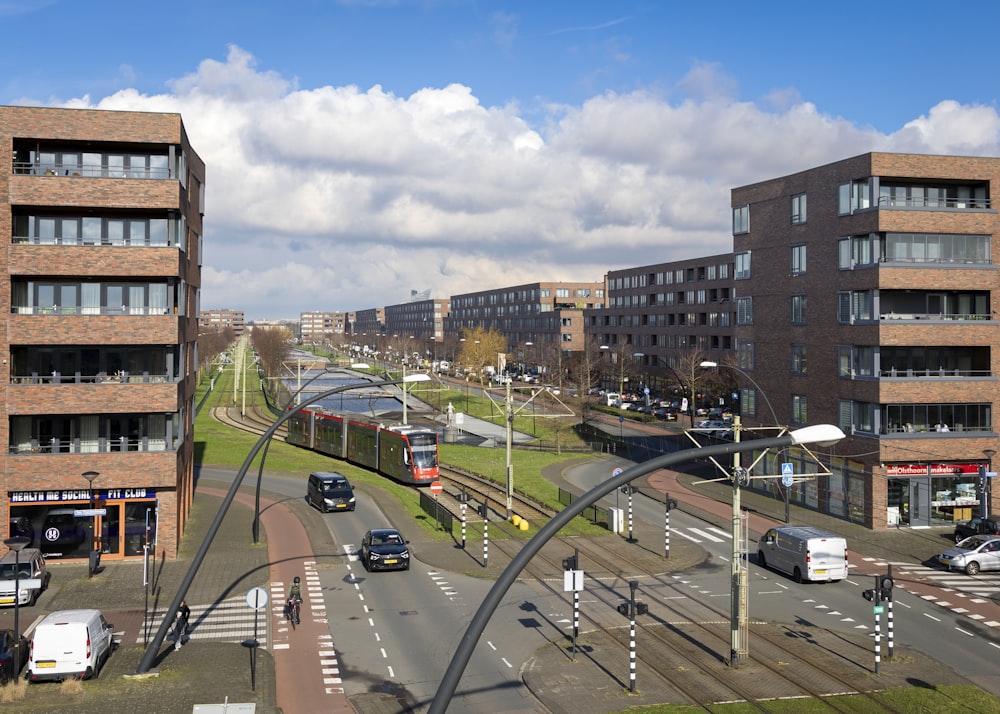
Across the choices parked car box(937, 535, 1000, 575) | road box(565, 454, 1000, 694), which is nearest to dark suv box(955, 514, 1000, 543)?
parked car box(937, 535, 1000, 575)

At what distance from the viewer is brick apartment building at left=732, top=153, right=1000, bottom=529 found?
48.7 meters

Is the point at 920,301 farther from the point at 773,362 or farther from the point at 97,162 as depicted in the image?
the point at 97,162

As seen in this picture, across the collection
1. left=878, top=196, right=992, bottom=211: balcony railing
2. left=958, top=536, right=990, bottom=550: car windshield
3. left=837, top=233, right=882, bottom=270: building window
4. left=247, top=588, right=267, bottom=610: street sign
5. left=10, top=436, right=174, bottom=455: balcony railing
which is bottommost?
left=958, top=536, right=990, bottom=550: car windshield

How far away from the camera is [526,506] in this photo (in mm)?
52750

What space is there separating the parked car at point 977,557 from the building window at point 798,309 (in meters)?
19.4

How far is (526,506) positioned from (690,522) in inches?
373

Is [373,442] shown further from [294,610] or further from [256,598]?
[256,598]

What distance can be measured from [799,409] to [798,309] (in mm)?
6308

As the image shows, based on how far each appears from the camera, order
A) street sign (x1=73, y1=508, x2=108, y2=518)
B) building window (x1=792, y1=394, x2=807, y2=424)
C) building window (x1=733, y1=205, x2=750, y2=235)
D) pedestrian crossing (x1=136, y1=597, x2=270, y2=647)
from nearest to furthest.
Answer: pedestrian crossing (x1=136, y1=597, x2=270, y2=647), street sign (x1=73, y1=508, x2=108, y2=518), building window (x1=792, y1=394, x2=807, y2=424), building window (x1=733, y1=205, x2=750, y2=235)

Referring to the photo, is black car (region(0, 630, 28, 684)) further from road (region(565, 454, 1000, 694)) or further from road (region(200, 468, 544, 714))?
road (region(565, 454, 1000, 694))

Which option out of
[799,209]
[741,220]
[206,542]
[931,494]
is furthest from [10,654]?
[741,220]

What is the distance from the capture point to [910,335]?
48.7 m

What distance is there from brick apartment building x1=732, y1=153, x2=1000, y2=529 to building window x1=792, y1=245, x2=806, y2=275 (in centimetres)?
284

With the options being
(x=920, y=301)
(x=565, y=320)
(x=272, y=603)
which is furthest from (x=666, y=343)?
(x=272, y=603)
